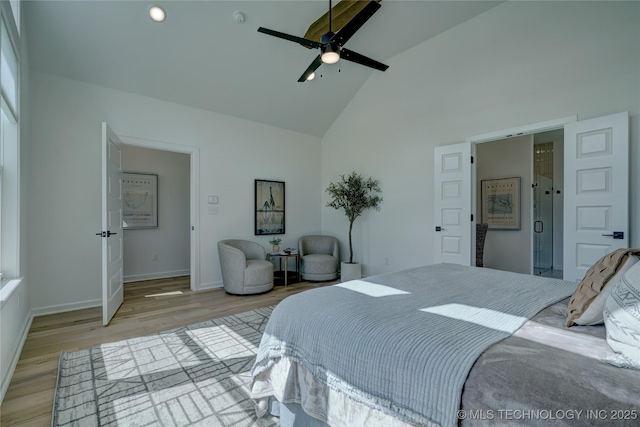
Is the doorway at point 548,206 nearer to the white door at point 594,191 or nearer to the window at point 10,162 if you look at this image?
the white door at point 594,191

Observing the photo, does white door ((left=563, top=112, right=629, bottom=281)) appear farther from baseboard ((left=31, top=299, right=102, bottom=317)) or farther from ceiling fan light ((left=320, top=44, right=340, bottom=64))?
baseboard ((left=31, top=299, right=102, bottom=317))

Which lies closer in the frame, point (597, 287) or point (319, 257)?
point (597, 287)

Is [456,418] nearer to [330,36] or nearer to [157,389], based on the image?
[157,389]

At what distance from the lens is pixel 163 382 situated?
1.95 meters

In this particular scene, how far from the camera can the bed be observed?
0.74 meters

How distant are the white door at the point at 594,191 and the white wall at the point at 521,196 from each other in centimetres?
209

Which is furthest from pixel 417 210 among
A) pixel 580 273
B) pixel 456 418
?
pixel 456 418

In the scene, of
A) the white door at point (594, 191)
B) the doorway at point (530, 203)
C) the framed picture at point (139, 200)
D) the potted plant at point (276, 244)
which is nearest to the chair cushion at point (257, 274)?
the potted plant at point (276, 244)

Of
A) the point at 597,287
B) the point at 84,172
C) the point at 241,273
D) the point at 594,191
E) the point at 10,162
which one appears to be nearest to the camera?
the point at 597,287

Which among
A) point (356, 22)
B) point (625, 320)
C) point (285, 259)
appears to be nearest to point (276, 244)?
point (285, 259)

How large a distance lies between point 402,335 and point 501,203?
543 centimetres

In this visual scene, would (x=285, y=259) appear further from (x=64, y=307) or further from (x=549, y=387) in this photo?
(x=549, y=387)

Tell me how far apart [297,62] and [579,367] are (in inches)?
178

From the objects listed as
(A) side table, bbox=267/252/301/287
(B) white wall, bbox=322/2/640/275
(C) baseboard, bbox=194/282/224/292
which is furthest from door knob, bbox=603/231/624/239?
(C) baseboard, bbox=194/282/224/292
